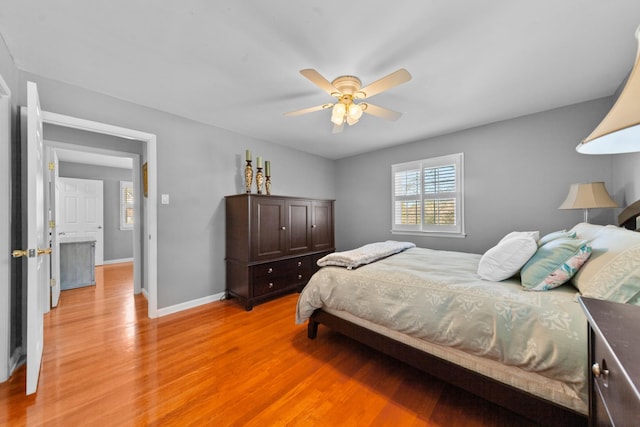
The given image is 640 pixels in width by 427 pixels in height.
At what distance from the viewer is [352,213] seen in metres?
4.82

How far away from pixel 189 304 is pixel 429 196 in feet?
12.1

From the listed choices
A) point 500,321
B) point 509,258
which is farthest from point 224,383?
point 509,258

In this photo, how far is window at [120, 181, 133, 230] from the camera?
19.5ft

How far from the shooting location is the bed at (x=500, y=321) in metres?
1.12

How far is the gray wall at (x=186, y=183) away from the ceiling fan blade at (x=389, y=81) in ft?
7.32

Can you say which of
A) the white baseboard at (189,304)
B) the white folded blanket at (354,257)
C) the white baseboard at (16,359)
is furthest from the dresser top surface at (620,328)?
the white baseboard at (189,304)

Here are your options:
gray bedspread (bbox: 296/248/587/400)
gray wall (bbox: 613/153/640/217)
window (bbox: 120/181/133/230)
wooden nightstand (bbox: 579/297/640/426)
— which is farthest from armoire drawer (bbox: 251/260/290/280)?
window (bbox: 120/181/133/230)

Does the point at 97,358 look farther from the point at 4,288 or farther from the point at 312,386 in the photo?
the point at 312,386

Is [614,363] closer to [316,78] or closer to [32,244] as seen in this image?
Result: [316,78]

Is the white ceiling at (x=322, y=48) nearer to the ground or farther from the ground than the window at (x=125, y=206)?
farther from the ground

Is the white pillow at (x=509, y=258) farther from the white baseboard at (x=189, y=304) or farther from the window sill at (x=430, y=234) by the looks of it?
the white baseboard at (x=189, y=304)

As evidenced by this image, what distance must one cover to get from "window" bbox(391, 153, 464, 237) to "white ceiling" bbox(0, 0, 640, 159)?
1.06 meters

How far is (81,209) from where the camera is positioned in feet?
17.4

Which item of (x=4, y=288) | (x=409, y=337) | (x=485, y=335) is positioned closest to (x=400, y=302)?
(x=409, y=337)
